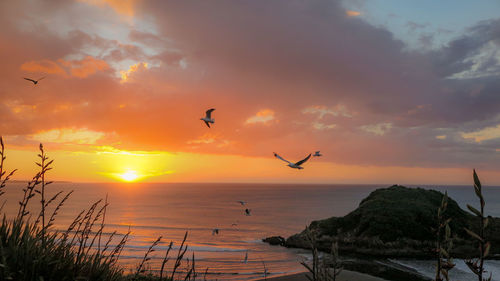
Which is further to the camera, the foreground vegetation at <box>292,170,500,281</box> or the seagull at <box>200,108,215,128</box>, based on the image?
the foreground vegetation at <box>292,170,500,281</box>

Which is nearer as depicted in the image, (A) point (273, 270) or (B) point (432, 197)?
(A) point (273, 270)

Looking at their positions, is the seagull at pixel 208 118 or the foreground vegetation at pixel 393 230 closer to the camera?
the seagull at pixel 208 118

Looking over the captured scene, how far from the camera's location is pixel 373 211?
4900 centimetres

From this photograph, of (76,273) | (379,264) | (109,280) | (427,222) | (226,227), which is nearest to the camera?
(76,273)

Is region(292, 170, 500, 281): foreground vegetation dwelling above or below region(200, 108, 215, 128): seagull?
below

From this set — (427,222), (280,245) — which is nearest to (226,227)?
(280,245)

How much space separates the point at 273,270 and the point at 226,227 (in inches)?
1832

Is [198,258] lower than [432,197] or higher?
lower

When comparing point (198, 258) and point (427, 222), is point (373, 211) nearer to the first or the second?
point (427, 222)

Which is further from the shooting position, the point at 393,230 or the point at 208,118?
the point at 393,230

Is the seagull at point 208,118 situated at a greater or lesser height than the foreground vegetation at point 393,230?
greater

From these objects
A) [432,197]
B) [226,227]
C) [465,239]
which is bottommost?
[226,227]

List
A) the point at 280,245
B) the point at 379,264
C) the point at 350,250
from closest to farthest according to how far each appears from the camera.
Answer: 1. the point at 379,264
2. the point at 350,250
3. the point at 280,245

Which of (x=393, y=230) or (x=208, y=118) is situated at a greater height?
(x=208, y=118)
